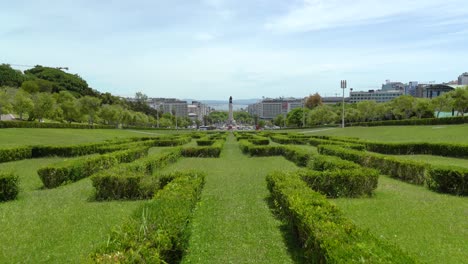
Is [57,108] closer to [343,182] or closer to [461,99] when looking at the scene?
[343,182]

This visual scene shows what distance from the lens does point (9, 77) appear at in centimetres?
8756

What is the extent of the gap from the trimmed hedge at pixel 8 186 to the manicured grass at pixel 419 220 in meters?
9.37

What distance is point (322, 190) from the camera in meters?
10.8

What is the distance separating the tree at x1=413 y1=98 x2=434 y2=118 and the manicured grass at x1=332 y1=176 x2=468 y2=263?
5966 centimetres

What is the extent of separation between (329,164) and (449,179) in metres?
3.87

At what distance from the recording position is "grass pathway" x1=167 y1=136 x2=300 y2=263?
623cm

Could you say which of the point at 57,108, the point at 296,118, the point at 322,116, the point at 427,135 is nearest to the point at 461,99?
the point at 427,135

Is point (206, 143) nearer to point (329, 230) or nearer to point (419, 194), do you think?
point (419, 194)

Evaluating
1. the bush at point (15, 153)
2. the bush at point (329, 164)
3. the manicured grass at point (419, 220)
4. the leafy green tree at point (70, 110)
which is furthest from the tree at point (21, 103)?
the manicured grass at point (419, 220)

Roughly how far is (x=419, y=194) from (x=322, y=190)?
2951mm

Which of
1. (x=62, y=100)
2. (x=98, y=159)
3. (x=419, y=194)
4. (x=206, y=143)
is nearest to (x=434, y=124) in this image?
(x=206, y=143)

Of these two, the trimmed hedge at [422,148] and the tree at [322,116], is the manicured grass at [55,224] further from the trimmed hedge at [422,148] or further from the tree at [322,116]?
the tree at [322,116]

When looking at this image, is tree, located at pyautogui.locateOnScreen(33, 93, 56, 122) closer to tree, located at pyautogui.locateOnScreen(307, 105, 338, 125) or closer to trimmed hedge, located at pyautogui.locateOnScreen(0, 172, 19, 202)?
trimmed hedge, located at pyautogui.locateOnScreen(0, 172, 19, 202)

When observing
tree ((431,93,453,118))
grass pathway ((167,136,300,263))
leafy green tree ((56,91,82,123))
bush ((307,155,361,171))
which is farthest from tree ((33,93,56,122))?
tree ((431,93,453,118))
